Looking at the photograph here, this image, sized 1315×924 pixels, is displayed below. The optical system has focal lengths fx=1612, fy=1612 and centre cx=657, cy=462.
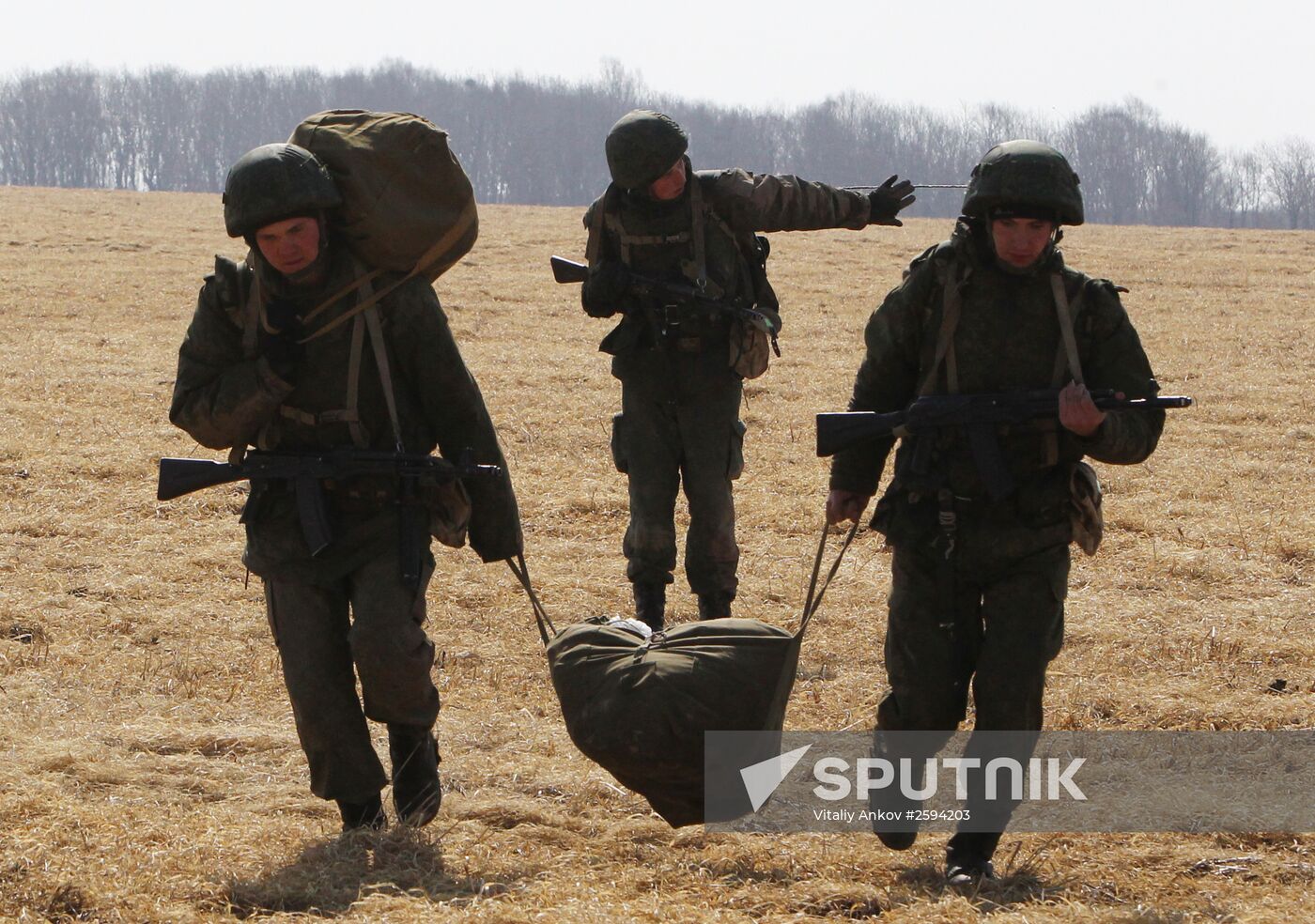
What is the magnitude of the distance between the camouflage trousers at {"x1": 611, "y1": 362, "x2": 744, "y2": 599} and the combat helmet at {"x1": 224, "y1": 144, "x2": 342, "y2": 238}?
2527 millimetres

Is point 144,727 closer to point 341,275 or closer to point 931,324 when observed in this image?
point 341,275

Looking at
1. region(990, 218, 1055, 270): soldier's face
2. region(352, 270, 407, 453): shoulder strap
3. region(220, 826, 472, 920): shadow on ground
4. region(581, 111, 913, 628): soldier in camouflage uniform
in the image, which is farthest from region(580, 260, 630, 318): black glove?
region(220, 826, 472, 920): shadow on ground

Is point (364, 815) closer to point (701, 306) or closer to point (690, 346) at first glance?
point (690, 346)

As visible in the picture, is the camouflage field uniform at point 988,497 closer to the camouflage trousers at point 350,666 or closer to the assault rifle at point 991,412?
the assault rifle at point 991,412

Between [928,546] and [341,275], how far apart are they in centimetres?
198

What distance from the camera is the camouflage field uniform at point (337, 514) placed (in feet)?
16.1

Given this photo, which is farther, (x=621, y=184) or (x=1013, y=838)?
(x=621, y=184)

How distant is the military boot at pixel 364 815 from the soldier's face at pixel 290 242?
1.68 meters

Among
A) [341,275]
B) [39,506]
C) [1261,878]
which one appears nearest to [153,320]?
[39,506]

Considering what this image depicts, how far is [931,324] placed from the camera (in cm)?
486

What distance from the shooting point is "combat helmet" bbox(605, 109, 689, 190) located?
677cm

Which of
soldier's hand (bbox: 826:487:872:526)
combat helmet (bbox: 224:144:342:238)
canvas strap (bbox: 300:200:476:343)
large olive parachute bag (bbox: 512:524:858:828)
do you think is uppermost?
combat helmet (bbox: 224:144:342:238)

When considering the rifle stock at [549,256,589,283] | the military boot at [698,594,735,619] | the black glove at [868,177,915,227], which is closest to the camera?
the black glove at [868,177,915,227]

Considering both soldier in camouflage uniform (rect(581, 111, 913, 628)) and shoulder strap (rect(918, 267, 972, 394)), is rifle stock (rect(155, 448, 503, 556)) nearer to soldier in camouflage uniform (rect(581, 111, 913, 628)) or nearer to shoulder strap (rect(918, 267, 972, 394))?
shoulder strap (rect(918, 267, 972, 394))
